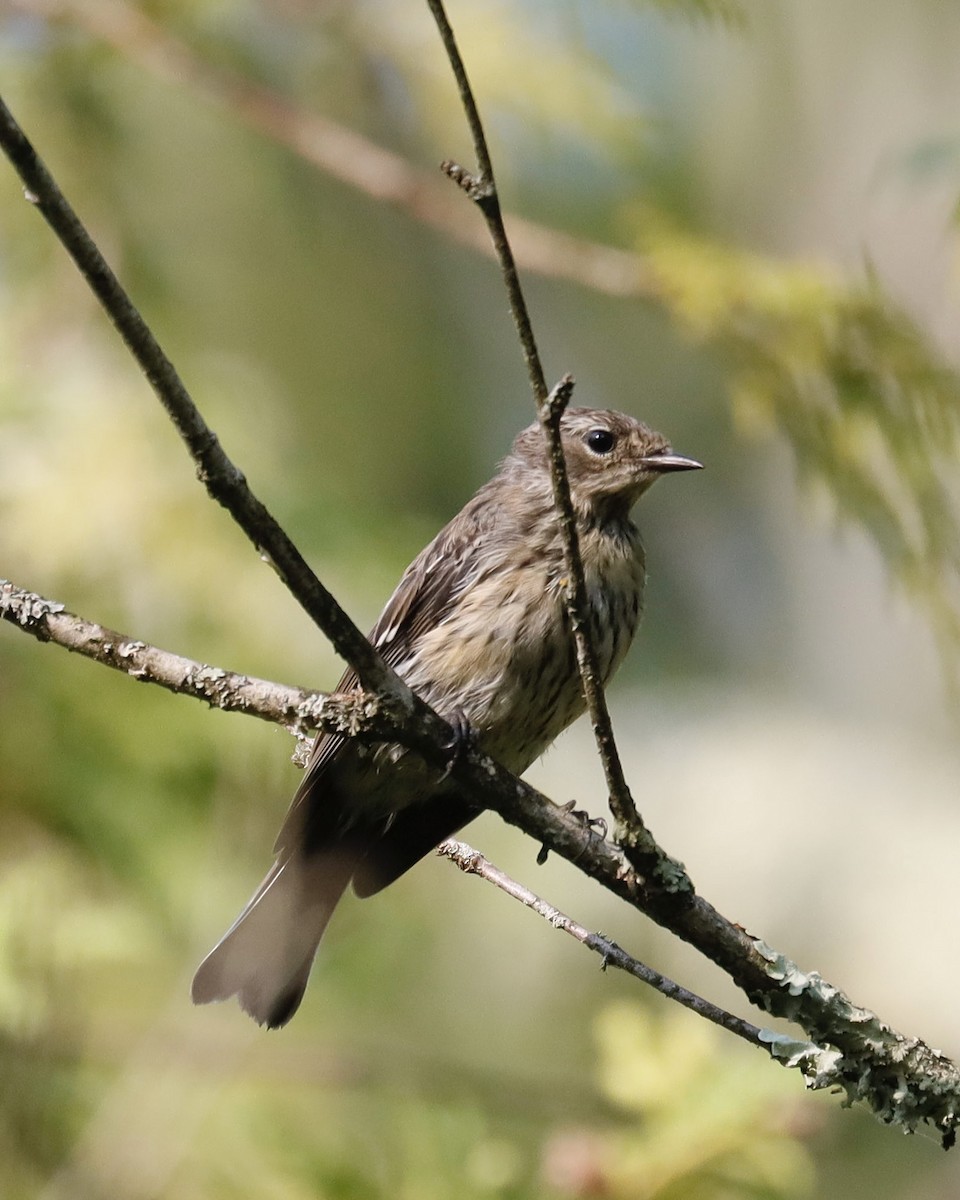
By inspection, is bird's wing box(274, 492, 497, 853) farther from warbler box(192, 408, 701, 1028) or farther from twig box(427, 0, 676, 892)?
twig box(427, 0, 676, 892)

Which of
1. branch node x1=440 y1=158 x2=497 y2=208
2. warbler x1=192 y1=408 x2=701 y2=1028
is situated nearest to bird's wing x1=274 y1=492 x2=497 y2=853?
warbler x1=192 y1=408 x2=701 y2=1028

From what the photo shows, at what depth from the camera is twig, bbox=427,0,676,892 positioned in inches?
87.0

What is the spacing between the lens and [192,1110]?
5047 mm

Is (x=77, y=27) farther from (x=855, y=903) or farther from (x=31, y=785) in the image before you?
(x=855, y=903)

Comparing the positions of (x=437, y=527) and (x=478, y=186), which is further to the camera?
(x=437, y=527)

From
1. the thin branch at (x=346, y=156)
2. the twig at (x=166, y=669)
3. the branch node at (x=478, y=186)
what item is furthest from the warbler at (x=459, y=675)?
the branch node at (x=478, y=186)

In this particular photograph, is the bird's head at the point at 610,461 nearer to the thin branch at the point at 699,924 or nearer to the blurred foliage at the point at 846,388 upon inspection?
the blurred foliage at the point at 846,388

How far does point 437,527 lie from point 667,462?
350cm

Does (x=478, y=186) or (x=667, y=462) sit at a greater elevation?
(x=667, y=462)

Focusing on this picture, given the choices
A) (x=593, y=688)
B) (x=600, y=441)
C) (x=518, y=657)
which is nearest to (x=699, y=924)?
(x=593, y=688)

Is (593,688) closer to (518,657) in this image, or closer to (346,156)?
(518,657)

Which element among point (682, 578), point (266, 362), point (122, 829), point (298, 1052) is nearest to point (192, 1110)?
point (298, 1052)

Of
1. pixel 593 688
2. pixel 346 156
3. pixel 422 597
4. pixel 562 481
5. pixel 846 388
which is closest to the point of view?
pixel 562 481

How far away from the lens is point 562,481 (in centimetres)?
249
